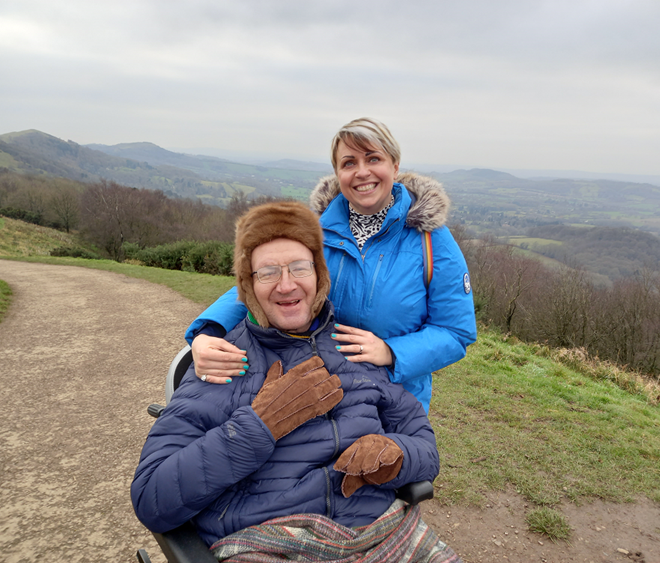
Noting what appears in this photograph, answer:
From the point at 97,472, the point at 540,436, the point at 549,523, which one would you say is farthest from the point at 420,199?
the point at 97,472

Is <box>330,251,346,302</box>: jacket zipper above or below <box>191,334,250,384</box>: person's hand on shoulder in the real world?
above

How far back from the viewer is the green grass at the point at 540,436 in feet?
12.1

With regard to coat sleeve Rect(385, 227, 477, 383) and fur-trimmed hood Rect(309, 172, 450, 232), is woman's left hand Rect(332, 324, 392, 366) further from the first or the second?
fur-trimmed hood Rect(309, 172, 450, 232)

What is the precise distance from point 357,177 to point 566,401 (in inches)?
191

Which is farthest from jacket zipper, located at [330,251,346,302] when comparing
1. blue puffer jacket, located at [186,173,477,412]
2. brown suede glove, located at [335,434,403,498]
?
brown suede glove, located at [335,434,403,498]

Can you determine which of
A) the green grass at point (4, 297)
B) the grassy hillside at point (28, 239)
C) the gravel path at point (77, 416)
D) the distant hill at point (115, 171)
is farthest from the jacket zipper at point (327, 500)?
the distant hill at point (115, 171)

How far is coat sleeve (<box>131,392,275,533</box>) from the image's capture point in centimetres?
154

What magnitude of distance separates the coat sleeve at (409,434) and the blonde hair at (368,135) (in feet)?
4.03

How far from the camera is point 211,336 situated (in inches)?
83.5

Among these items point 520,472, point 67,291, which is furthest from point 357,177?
point 67,291

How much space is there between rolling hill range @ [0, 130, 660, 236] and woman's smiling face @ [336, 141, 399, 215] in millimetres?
65224

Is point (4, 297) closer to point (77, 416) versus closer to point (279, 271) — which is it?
point (77, 416)

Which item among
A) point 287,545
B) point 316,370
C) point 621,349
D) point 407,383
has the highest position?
point 316,370

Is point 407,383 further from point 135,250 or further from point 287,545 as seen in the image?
point 135,250
